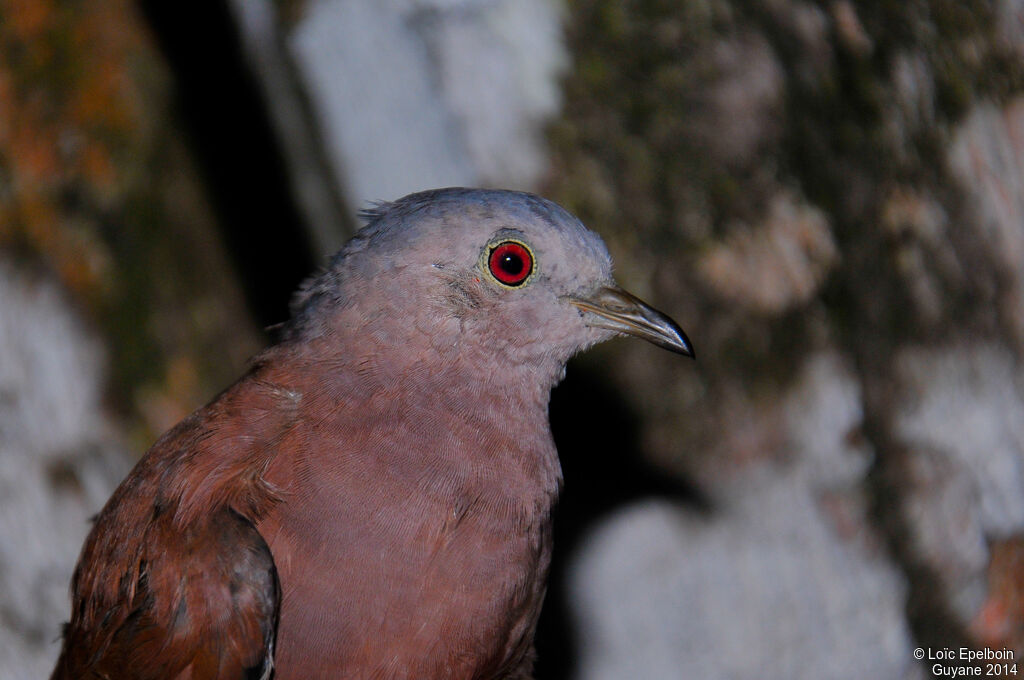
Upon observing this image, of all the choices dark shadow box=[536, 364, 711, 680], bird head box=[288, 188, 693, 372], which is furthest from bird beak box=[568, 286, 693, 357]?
dark shadow box=[536, 364, 711, 680]

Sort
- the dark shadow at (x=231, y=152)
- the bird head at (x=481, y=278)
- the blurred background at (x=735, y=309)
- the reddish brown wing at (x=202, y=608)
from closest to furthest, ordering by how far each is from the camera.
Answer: the reddish brown wing at (x=202, y=608)
the bird head at (x=481, y=278)
the blurred background at (x=735, y=309)
the dark shadow at (x=231, y=152)

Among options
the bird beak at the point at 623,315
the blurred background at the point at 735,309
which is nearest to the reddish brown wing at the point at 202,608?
the bird beak at the point at 623,315

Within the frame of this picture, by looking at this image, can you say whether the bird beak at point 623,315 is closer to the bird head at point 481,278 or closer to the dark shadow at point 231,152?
the bird head at point 481,278

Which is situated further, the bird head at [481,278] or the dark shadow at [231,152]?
the dark shadow at [231,152]

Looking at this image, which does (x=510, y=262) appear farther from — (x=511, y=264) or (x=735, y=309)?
(x=735, y=309)

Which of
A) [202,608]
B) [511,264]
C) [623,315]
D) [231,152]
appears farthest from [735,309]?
[231,152]

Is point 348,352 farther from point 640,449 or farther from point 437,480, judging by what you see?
point 640,449

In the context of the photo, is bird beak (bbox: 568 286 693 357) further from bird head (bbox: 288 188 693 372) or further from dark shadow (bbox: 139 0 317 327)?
dark shadow (bbox: 139 0 317 327)
